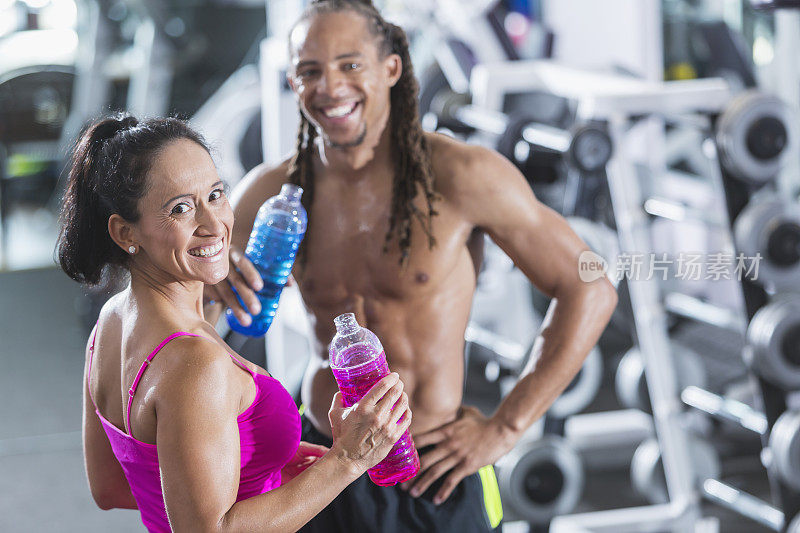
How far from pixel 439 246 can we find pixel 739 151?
1.18 metres

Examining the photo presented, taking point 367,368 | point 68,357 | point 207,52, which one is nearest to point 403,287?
point 367,368

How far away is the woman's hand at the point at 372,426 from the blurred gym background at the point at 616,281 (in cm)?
47

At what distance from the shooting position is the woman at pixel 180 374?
3.78 feet

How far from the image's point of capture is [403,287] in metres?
1.84

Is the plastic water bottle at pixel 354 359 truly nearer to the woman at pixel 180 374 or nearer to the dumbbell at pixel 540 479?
the woman at pixel 180 374

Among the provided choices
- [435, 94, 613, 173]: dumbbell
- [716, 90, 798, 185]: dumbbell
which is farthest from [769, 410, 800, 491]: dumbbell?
[435, 94, 613, 173]: dumbbell

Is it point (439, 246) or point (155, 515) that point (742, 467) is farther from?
point (155, 515)

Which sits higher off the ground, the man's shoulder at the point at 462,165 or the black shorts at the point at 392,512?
the man's shoulder at the point at 462,165

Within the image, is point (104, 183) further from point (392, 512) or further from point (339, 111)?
point (392, 512)

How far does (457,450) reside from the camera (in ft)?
5.90

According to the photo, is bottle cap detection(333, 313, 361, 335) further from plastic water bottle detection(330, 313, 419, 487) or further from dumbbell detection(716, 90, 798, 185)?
dumbbell detection(716, 90, 798, 185)

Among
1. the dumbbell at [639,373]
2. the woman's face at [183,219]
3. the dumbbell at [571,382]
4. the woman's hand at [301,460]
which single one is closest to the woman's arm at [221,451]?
the woman's face at [183,219]

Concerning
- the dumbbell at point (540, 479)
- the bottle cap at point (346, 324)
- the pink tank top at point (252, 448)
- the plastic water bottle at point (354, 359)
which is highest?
the bottle cap at point (346, 324)

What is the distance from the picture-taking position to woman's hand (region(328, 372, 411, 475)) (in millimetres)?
1228
